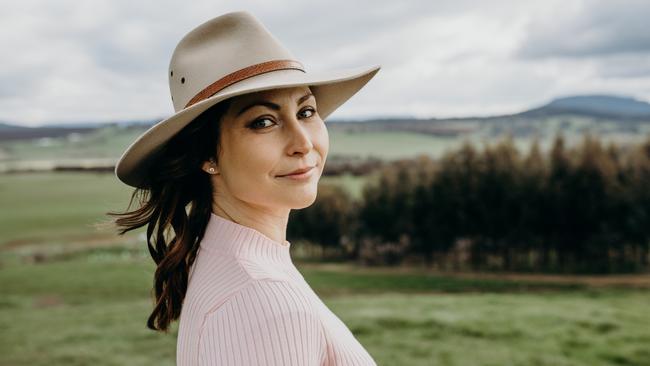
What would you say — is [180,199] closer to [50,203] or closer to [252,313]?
[252,313]

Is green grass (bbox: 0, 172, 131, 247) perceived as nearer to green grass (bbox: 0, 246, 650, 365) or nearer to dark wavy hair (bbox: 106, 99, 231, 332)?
green grass (bbox: 0, 246, 650, 365)

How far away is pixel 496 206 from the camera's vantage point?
36406 millimetres

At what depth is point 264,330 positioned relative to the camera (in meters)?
1.35

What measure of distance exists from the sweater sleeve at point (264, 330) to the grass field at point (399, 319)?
5.05 feet

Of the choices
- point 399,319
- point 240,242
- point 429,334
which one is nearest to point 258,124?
point 240,242

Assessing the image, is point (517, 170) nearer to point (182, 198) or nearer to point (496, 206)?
point (496, 206)

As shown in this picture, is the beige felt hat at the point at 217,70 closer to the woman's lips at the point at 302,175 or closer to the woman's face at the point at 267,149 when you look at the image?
the woman's face at the point at 267,149

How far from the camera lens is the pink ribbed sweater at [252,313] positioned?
1352 millimetres

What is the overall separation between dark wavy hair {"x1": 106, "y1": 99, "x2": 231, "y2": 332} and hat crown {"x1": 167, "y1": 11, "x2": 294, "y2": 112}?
0.32 feet

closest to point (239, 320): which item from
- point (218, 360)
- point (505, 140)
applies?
point (218, 360)

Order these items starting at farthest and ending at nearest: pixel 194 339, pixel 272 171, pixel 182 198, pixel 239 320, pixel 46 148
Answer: pixel 46 148 < pixel 182 198 < pixel 272 171 < pixel 194 339 < pixel 239 320

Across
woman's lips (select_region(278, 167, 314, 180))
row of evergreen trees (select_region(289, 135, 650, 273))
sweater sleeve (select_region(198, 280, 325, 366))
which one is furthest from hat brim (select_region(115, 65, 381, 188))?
row of evergreen trees (select_region(289, 135, 650, 273))

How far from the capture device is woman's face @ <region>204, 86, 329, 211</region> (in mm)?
1622

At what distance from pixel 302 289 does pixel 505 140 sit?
39.9m
